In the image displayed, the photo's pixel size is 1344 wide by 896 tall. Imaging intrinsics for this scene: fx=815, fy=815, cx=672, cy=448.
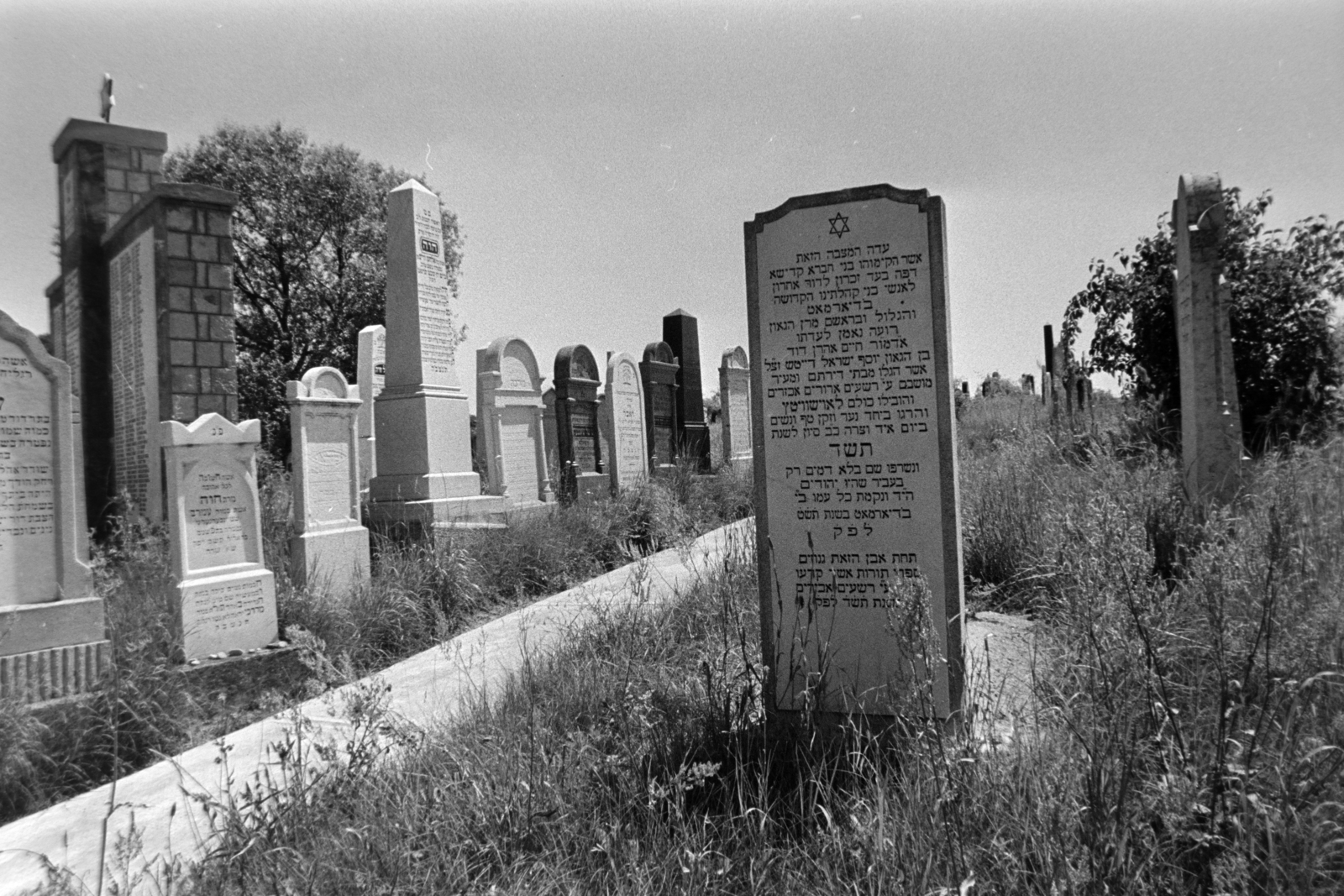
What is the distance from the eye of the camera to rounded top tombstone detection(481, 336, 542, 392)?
9.62m

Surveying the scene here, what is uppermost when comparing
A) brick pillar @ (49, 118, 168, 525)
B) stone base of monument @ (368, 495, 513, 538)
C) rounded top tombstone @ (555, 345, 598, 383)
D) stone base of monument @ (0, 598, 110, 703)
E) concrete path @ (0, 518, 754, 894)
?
brick pillar @ (49, 118, 168, 525)

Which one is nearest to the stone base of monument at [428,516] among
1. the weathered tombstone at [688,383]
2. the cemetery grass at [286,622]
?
the cemetery grass at [286,622]

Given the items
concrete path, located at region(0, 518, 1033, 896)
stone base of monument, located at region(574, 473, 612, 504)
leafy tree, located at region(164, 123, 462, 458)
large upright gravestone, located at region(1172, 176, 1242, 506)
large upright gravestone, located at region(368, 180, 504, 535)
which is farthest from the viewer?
leafy tree, located at region(164, 123, 462, 458)

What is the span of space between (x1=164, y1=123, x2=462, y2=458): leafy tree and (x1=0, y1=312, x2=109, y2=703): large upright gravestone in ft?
69.3

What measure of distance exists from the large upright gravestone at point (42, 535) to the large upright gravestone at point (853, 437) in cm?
375

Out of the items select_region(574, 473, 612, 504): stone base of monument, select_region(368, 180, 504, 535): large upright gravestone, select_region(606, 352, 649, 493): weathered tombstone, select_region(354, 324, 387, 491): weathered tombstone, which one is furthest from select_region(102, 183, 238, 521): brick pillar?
select_region(606, 352, 649, 493): weathered tombstone

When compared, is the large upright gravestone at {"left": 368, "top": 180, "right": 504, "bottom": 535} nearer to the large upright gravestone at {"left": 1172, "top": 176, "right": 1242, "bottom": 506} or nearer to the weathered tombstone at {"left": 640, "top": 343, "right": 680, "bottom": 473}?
the weathered tombstone at {"left": 640, "top": 343, "right": 680, "bottom": 473}

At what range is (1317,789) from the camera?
211cm

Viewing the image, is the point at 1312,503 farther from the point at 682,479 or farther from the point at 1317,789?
the point at 682,479

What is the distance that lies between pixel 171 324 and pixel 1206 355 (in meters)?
9.91

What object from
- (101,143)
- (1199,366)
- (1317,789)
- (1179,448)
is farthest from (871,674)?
(101,143)

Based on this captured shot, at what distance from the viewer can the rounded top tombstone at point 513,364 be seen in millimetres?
9617

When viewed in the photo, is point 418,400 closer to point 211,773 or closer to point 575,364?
point 575,364

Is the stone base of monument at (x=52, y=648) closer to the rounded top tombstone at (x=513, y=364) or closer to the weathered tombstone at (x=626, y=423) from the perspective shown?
the rounded top tombstone at (x=513, y=364)
